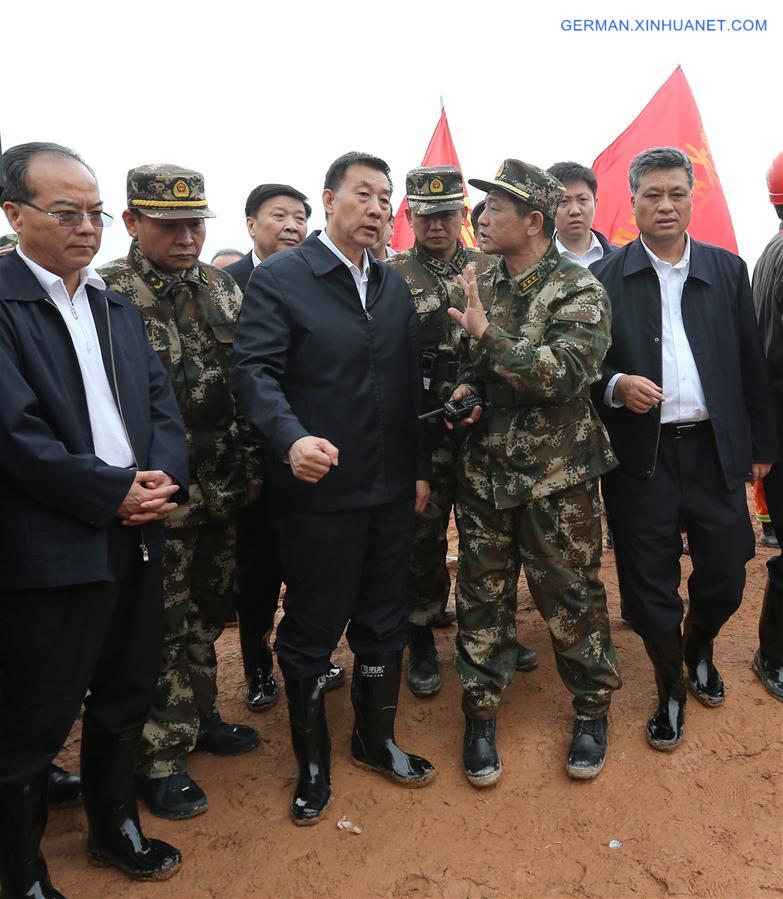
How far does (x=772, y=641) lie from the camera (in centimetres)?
397

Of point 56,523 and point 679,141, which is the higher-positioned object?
point 679,141

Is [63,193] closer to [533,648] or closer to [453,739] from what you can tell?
[453,739]

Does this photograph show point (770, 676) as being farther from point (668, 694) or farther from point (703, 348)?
point (703, 348)

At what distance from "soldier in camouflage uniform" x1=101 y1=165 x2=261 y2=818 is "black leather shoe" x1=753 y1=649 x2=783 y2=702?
2.62m

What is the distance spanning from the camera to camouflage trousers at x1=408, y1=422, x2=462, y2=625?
13.3 ft

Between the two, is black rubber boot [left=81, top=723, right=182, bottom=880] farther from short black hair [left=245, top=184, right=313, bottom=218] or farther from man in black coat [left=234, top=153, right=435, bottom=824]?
short black hair [left=245, top=184, right=313, bottom=218]

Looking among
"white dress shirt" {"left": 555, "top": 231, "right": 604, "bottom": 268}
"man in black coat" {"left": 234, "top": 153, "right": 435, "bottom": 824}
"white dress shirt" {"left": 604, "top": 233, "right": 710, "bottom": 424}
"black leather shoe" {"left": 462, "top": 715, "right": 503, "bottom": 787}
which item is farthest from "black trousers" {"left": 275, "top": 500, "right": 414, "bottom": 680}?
"white dress shirt" {"left": 555, "top": 231, "right": 604, "bottom": 268}

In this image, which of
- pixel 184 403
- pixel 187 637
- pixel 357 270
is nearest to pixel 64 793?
pixel 187 637

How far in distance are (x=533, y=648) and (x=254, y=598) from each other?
156 centimetres

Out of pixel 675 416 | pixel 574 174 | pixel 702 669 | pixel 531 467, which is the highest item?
pixel 574 174

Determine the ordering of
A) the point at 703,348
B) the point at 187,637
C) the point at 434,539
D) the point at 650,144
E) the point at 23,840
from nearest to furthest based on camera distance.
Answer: the point at 23,840
the point at 703,348
the point at 187,637
the point at 434,539
the point at 650,144

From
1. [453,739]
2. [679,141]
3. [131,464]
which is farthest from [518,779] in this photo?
[679,141]

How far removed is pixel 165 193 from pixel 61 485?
133cm

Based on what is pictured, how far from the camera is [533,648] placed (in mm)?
4457
